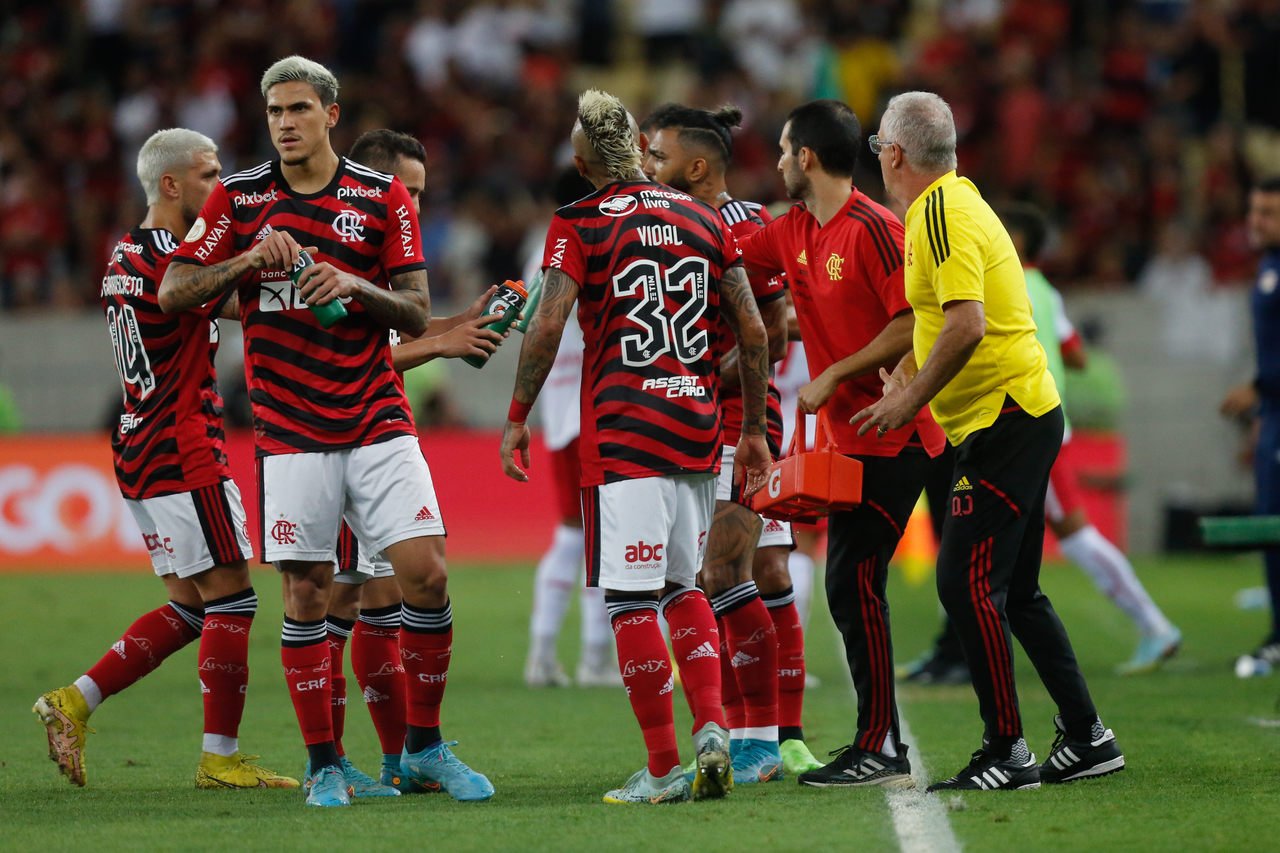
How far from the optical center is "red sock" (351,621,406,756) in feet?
23.0

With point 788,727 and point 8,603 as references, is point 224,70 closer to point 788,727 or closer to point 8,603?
point 8,603

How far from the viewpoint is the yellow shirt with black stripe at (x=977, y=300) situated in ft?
20.7

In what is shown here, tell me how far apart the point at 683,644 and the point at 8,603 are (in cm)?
952

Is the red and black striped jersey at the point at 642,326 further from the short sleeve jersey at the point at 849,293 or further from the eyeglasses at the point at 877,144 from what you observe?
the eyeglasses at the point at 877,144

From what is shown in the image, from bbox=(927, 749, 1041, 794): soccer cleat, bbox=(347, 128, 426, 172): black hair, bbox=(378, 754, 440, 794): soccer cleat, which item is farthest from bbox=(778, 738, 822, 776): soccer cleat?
bbox=(347, 128, 426, 172): black hair

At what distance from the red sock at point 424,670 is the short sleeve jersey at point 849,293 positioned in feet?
5.60

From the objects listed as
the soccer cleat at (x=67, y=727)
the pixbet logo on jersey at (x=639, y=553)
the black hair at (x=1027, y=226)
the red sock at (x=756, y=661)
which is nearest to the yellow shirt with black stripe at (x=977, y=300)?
the red sock at (x=756, y=661)

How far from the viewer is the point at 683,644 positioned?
21.4 feet

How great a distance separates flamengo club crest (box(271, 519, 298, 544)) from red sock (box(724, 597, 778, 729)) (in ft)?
5.82

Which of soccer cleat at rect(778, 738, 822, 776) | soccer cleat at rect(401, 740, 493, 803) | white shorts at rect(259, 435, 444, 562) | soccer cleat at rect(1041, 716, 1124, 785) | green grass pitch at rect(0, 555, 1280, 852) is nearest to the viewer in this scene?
green grass pitch at rect(0, 555, 1280, 852)

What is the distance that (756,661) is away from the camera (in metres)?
7.12

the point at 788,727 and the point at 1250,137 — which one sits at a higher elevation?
the point at 1250,137

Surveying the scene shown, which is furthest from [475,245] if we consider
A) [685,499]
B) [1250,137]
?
[685,499]

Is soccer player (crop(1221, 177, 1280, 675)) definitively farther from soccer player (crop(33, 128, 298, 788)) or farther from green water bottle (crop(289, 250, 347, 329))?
green water bottle (crop(289, 250, 347, 329))
